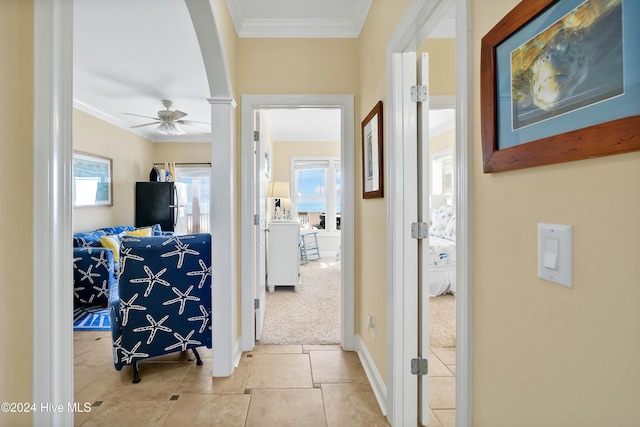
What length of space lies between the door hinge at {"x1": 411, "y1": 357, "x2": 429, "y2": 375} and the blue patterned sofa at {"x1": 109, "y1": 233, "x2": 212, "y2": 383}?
146 cm

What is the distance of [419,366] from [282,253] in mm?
2845

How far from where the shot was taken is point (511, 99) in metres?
0.75

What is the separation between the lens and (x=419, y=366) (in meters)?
1.72

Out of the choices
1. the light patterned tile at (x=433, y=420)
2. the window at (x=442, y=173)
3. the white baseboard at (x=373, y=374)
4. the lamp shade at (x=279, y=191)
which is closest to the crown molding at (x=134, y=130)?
the lamp shade at (x=279, y=191)

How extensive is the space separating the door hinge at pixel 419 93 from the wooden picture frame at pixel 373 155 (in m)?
0.26

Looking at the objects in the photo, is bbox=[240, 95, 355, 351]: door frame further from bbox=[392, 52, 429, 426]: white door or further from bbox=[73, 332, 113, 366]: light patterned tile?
bbox=[73, 332, 113, 366]: light patterned tile

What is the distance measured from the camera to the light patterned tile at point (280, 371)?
2146 mm

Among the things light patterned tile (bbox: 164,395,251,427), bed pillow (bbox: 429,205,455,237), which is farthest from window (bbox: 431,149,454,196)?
light patterned tile (bbox: 164,395,251,427)

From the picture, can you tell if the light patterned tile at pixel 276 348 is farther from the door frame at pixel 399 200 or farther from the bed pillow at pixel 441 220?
the bed pillow at pixel 441 220

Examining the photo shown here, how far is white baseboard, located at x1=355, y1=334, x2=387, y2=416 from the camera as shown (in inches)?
74.1

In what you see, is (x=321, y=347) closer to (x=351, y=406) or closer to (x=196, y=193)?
(x=351, y=406)

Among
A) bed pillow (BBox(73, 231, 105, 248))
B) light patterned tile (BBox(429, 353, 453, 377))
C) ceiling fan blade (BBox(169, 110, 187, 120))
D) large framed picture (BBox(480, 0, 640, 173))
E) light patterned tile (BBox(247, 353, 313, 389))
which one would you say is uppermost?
ceiling fan blade (BBox(169, 110, 187, 120))

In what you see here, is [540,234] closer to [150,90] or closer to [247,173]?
[247,173]

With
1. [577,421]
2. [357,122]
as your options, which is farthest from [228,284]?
[577,421]
